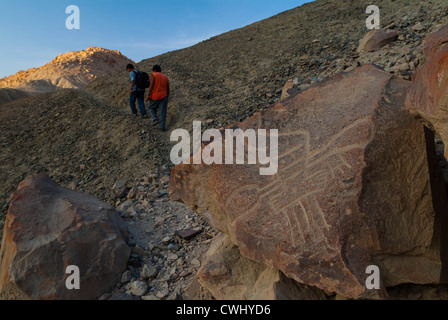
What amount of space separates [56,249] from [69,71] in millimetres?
20246

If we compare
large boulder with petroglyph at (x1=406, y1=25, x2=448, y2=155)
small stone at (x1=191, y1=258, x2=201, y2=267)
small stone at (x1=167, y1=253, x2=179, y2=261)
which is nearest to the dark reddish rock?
Answer: small stone at (x1=167, y1=253, x2=179, y2=261)

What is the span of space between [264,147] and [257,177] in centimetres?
26

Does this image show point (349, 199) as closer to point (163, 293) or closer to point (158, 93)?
point (163, 293)

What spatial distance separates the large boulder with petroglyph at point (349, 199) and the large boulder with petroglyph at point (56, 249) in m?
1.53

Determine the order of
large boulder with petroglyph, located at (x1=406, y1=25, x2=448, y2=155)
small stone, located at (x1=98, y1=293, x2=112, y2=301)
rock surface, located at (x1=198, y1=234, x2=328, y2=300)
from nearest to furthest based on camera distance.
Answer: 1. large boulder with petroglyph, located at (x1=406, y1=25, x2=448, y2=155)
2. rock surface, located at (x1=198, y1=234, x2=328, y2=300)
3. small stone, located at (x1=98, y1=293, x2=112, y2=301)

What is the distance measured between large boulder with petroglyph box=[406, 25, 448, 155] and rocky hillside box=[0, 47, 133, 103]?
18158mm

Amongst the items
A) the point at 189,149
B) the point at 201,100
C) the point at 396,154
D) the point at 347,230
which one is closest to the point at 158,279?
the point at 347,230

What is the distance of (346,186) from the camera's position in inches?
88.0

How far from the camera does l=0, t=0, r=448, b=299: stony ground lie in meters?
3.79

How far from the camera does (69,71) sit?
20.6 meters

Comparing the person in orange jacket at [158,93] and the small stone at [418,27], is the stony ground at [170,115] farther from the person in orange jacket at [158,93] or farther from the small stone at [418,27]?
the person in orange jacket at [158,93]

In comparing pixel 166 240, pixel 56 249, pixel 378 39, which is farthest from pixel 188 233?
pixel 378 39

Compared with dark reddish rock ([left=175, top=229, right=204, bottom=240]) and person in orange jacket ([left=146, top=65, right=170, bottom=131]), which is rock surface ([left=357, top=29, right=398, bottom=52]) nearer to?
person in orange jacket ([left=146, top=65, right=170, bottom=131])

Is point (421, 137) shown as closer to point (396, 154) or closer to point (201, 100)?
point (396, 154)
